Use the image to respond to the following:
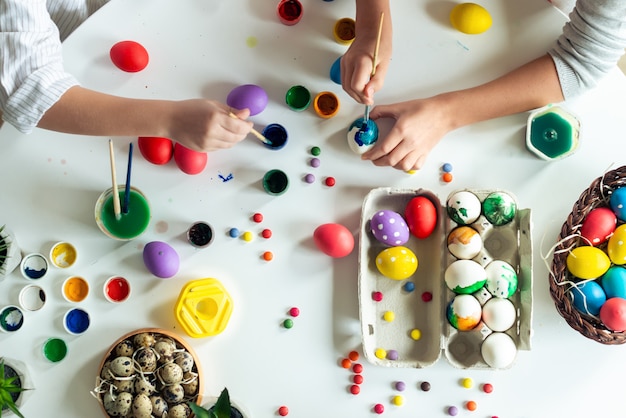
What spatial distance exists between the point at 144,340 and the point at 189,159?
0.30 meters

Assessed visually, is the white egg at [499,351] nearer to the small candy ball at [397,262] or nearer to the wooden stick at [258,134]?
the small candy ball at [397,262]

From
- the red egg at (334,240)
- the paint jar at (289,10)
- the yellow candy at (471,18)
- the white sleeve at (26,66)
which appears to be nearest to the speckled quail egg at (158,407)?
the red egg at (334,240)

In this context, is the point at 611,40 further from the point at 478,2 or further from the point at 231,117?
the point at 231,117

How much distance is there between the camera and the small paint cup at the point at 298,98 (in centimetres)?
106

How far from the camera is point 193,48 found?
1053 millimetres

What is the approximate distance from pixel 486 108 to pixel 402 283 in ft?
1.03

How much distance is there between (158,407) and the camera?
3.33 feet

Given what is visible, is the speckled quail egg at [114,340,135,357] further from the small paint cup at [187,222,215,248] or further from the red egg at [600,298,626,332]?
the red egg at [600,298,626,332]

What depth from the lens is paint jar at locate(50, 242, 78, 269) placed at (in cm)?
105

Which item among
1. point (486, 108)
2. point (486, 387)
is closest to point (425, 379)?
point (486, 387)

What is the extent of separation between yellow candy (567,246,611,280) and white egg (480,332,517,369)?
0.15 meters

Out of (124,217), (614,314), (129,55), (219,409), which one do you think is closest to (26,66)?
(129,55)

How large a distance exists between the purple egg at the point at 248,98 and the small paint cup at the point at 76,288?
375mm

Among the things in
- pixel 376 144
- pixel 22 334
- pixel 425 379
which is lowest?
pixel 22 334
